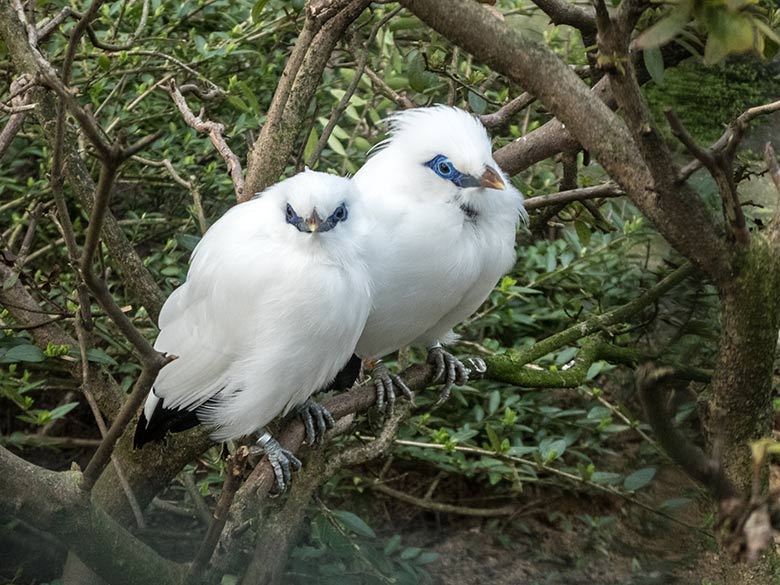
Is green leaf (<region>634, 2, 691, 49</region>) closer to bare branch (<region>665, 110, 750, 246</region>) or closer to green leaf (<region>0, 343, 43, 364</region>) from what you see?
bare branch (<region>665, 110, 750, 246</region>)

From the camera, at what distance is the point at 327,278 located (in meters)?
2.20

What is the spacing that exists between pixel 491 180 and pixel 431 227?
0.18 m

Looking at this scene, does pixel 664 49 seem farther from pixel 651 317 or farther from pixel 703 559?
pixel 703 559

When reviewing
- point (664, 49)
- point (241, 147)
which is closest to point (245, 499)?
point (664, 49)

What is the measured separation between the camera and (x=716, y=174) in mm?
1573

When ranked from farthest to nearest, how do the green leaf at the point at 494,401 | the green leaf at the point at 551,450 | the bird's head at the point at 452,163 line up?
the green leaf at the point at 494,401, the green leaf at the point at 551,450, the bird's head at the point at 452,163

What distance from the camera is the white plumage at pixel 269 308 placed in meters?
2.20

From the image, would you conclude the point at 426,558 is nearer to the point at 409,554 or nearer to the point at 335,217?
the point at 409,554

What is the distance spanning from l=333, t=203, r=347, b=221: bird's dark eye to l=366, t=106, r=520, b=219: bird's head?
0.90ft

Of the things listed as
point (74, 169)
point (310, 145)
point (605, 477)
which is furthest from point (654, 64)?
point (605, 477)

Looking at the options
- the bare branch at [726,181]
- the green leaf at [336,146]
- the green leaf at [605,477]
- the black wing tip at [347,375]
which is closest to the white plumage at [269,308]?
the black wing tip at [347,375]

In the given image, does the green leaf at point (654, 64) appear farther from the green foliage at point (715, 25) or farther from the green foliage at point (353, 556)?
the green foliage at point (353, 556)

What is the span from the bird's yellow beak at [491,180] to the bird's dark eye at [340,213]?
1.19ft

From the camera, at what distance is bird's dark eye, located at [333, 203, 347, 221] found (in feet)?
7.51
